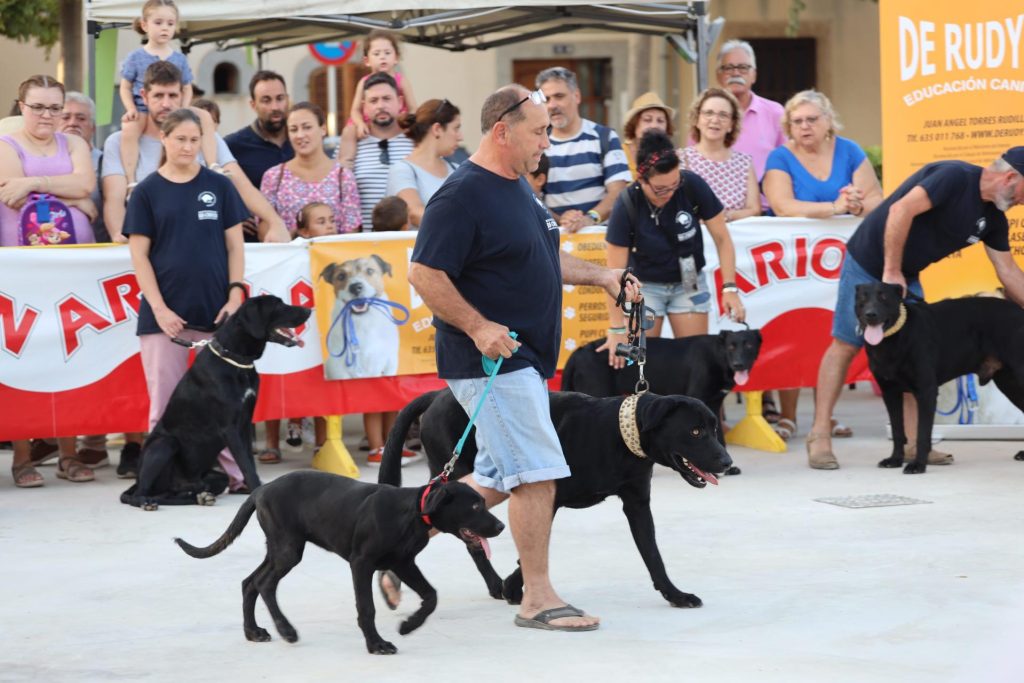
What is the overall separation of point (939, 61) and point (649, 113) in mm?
1884

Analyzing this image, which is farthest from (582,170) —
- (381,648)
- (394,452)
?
(381,648)

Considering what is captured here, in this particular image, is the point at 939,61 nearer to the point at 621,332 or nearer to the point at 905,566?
the point at 621,332

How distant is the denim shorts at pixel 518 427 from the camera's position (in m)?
4.91

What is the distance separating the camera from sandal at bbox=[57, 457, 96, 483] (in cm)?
854

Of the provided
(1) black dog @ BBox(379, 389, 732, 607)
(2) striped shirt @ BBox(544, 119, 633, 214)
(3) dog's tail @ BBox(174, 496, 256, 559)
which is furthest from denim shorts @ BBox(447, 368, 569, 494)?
(2) striped shirt @ BBox(544, 119, 633, 214)

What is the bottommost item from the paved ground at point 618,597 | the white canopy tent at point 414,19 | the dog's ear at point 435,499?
the paved ground at point 618,597

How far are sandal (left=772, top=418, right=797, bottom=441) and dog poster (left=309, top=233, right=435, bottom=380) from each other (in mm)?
2544

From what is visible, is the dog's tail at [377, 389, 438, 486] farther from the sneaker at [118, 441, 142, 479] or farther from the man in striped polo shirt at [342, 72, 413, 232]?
the man in striped polo shirt at [342, 72, 413, 232]

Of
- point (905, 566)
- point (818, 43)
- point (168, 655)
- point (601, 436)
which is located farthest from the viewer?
point (818, 43)

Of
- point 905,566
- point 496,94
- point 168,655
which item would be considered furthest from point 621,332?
point 168,655

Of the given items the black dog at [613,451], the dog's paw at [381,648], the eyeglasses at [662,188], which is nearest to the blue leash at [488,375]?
the black dog at [613,451]

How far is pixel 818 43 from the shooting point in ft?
81.6

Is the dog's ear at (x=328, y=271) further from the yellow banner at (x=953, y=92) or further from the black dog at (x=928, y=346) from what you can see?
the yellow banner at (x=953, y=92)

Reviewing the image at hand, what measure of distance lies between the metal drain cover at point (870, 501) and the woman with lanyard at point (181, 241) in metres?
3.12
